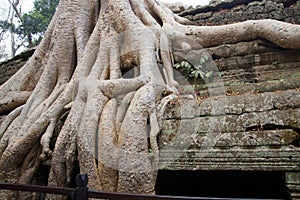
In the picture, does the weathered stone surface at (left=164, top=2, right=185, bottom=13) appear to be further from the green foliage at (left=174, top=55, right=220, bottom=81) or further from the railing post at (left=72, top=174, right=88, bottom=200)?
the railing post at (left=72, top=174, right=88, bottom=200)

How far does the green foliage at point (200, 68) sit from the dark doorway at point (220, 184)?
1151 mm

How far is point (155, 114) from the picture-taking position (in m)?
2.24

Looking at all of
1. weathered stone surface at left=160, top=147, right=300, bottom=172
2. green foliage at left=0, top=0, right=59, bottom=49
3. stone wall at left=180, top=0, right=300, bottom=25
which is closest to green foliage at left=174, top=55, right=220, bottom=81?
stone wall at left=180, top=0, right=300, bottom=25

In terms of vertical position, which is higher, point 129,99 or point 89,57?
point 89,57

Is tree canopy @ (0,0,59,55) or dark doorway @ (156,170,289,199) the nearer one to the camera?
dark doorway @ (156,170,289,199)

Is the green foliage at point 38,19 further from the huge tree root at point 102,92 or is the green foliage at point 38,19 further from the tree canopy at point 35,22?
the huge tree root at point 102,92

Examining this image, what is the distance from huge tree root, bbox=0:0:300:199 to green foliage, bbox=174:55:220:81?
17 cm

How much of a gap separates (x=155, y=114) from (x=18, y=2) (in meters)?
13.9

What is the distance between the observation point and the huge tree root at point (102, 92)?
213 centimetres

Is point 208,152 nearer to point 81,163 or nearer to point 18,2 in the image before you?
point 81,163

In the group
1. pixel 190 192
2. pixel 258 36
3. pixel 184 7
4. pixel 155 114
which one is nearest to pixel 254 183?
pixel 190 192

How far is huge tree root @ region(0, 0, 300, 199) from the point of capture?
6.98 feet

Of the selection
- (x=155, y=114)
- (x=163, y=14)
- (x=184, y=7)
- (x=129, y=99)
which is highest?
(x=184, y=7)

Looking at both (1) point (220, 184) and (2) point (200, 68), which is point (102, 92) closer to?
(2) point (200, 68)
